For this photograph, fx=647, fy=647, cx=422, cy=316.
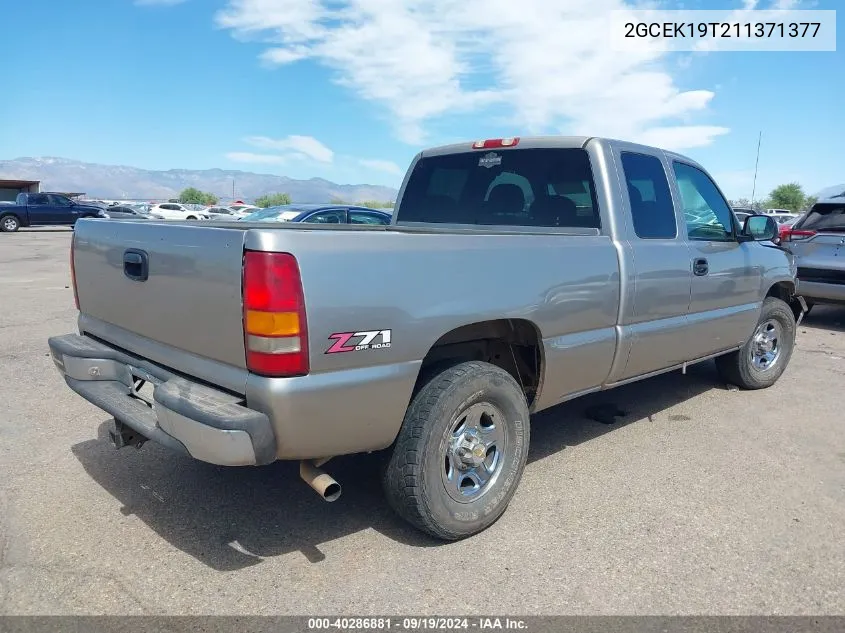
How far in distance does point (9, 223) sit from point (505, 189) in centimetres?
2957

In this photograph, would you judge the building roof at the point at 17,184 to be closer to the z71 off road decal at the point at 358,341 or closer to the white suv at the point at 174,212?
the white suv at the point at 174,212

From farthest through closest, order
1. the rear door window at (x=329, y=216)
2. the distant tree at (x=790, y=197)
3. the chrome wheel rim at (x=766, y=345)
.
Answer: the distant tree at (x=790, y=197) < the rear door window at (x=329, y=216) < the chrome wheel rim at (x=766, y=345)

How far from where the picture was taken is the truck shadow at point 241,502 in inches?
120

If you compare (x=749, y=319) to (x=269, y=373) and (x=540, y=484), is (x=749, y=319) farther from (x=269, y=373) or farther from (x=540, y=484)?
(x=269, y=373)

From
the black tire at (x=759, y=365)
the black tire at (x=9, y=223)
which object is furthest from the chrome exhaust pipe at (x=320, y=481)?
the black tire at (x=9, y=223)

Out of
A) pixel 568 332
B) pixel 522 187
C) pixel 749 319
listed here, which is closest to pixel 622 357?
pixel 568 332

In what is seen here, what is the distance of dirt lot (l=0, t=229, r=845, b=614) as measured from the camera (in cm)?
264

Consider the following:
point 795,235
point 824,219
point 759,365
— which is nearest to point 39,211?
point 795,235

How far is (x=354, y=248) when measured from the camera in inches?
98.9

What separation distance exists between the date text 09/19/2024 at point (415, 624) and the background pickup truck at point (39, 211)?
2857 cm

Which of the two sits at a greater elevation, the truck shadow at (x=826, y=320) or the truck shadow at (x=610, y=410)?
the truck shadow at (x=610, y=410)

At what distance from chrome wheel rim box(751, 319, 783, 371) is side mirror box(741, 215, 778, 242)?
944 mm

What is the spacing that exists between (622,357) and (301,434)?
2.15 meters

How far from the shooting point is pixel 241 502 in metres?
3.43
